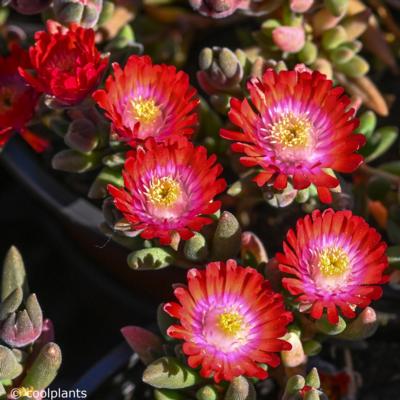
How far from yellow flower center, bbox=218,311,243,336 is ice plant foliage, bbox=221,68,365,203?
5.1 inches

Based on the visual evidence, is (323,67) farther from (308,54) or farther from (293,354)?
(293,354)

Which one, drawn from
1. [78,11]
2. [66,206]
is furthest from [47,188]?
[78,11]

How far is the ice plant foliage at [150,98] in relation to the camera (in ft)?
2.77

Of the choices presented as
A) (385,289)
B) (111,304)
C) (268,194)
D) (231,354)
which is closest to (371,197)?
(385,289)

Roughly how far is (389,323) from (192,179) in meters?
0.37

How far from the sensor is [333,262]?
0.79 metres

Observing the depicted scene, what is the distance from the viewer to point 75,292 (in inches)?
54.4

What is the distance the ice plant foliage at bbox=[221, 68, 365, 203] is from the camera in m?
0.81

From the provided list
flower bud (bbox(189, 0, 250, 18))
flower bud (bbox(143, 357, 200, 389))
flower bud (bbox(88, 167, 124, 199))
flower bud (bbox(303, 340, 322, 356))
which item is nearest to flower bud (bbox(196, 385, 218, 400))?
flower bud (bbox(143, 357, 200, 389))

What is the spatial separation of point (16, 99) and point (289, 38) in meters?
0.34

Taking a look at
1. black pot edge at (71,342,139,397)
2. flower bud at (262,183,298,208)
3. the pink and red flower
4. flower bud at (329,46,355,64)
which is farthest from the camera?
flower bud at (329,46,355,64)

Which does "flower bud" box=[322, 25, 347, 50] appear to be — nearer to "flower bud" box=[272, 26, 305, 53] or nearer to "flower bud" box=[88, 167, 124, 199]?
"flower bud" box=[272, 26, 305, 53]

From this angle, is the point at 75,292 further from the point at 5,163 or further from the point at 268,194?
the point at 268,194

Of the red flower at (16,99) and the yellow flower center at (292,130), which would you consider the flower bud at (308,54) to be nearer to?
the yellow flower center at (292,130)
